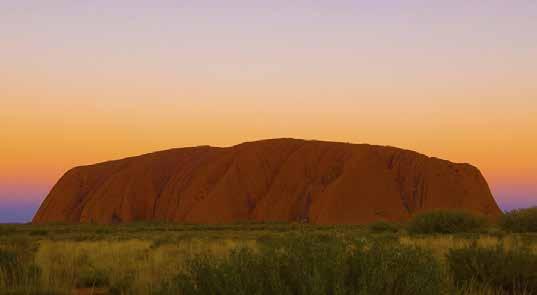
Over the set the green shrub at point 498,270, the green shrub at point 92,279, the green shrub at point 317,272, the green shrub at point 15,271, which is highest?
the green shrub at point 317,272

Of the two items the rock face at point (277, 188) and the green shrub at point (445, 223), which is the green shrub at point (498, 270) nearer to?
the green shrub at point (445, 223)

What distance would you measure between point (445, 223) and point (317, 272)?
29.9 m

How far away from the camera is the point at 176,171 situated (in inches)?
3130

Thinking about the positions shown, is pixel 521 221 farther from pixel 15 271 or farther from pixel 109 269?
pixel 15 271

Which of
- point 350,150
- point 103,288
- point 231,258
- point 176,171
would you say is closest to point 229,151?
point 176,171

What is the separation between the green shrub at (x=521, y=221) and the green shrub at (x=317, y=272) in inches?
1199

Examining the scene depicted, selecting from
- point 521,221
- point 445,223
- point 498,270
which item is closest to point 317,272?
point 498,270

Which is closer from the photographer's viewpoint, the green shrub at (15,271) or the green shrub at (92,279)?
the green shrub at (15,271)

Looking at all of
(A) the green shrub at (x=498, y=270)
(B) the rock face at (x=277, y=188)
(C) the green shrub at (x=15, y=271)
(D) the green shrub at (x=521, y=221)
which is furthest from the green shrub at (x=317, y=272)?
(B) the rock face at (x=277, y=188)

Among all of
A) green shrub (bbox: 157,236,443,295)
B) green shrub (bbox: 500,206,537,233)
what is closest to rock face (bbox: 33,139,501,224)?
green shrub (bbox: 500,206,537,233)

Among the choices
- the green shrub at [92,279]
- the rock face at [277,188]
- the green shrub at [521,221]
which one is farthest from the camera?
the rock face at [277,188]

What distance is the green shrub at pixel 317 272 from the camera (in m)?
5.61

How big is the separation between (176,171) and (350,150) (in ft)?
74.7

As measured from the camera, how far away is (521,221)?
34594mm
